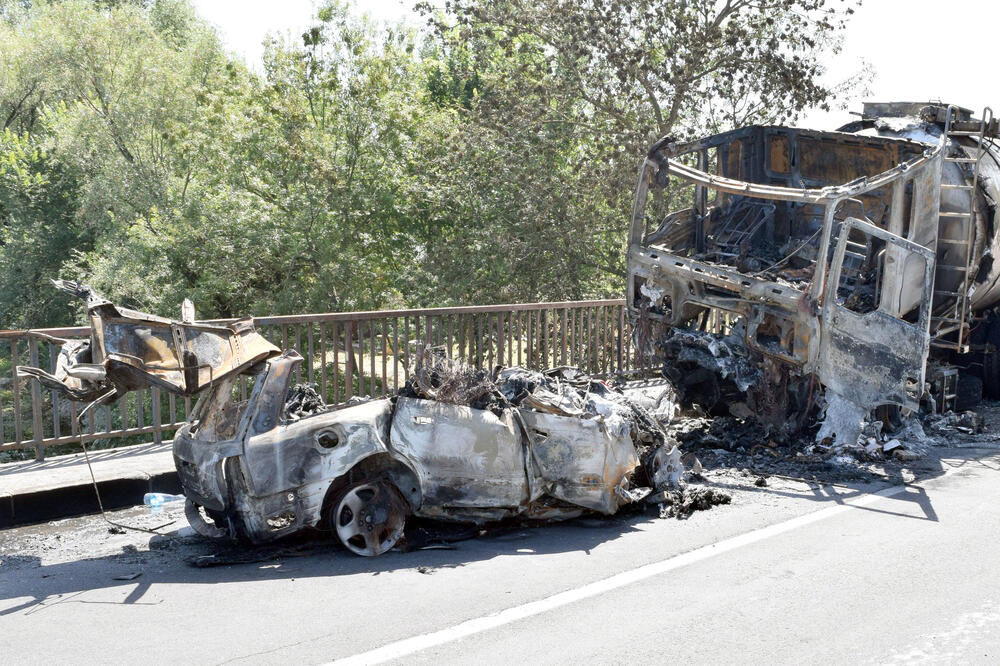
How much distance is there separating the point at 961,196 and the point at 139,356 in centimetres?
840

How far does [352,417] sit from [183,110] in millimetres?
22148

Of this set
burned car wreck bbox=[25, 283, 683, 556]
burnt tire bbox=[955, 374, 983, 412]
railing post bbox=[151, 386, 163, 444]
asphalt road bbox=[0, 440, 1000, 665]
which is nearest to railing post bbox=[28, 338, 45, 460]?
railing post bbox=[151, 386, 163, 444]

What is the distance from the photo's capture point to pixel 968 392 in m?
11.3

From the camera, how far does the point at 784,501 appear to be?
702 cm

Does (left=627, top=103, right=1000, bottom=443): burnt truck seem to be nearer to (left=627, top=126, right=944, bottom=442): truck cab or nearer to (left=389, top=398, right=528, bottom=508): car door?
(left=627, top=126, right=944, bottom=442): truck cab

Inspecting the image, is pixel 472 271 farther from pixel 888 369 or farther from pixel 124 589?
pixel 124 589

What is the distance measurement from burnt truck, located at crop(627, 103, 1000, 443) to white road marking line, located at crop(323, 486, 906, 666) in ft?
6.25

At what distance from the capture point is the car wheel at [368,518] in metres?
5.64

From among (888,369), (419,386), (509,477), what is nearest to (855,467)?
(888,369)

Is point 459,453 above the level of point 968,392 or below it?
above

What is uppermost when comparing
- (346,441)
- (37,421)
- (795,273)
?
(795,273)

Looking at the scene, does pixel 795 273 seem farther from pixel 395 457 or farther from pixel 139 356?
pixel 139 356

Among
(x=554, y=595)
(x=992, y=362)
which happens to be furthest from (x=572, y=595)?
(x=992, y=362)

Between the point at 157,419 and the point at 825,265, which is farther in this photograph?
the point at 157,419
